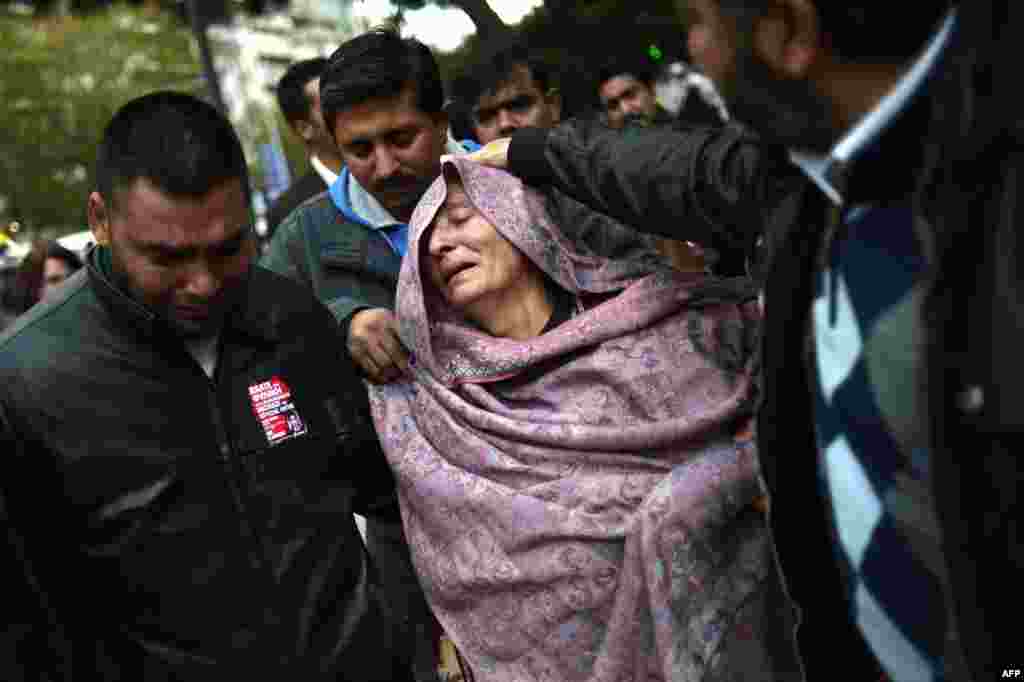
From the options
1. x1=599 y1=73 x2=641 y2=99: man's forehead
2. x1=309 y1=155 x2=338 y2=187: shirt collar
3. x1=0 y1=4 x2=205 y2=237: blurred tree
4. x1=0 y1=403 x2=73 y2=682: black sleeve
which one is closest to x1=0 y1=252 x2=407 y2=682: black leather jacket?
x1=0 y1=403 x2=73 y2=682: black sleeve

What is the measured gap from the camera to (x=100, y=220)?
2.25 metres

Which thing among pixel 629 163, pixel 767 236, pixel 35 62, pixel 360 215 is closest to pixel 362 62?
pixel 360 215

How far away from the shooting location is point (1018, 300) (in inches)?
56.1

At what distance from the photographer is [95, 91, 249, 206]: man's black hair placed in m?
2.17

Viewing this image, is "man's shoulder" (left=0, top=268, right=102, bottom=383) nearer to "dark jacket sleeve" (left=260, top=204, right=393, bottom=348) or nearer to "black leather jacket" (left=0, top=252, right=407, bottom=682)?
"black leather jacket" (left=0, top=252, right=407, bottom=682)

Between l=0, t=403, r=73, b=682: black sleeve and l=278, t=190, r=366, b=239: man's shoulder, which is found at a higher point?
l=278, t=190, r=366, b=239: man's shoulder

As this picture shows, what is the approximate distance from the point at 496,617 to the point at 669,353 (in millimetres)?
657

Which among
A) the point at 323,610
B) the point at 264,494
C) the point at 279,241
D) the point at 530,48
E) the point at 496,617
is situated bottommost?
the point at 496,617

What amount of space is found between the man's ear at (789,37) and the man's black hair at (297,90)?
4.19 meters

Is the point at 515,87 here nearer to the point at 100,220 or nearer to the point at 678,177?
the point at 678,177

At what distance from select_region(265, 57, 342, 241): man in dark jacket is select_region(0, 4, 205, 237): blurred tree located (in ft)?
70.2

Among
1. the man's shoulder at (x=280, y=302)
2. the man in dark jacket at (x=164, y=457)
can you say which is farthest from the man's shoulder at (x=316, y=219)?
the man in dark jacket at (x=164, y=457)

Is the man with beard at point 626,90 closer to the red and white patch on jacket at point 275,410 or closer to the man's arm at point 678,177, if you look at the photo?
the man's arm at point 678,177

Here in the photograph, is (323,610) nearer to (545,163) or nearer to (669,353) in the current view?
(669,353)
